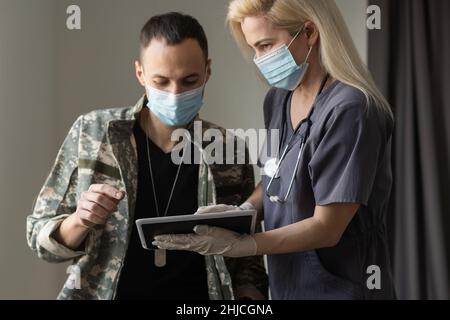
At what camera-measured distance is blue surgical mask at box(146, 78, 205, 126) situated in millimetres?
1347

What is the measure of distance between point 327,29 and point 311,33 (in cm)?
6

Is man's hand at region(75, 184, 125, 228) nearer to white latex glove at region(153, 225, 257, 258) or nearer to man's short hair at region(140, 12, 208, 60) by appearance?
white latex glove at region(153, 225, 257, 258)

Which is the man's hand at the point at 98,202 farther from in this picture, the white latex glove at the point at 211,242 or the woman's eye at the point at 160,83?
the woman's eye at the point at 160,83

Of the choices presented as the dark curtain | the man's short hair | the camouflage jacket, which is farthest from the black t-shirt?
the dark curtain

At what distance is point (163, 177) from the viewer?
139 centimetres

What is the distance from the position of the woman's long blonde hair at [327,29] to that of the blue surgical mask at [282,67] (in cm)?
5

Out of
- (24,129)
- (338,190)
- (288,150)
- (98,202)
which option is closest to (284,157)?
Result: (288,150)

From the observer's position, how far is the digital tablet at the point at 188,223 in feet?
3.68

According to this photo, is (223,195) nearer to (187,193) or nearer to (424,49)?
(187,193)

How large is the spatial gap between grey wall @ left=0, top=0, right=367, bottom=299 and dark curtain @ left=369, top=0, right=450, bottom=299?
0.14 meters

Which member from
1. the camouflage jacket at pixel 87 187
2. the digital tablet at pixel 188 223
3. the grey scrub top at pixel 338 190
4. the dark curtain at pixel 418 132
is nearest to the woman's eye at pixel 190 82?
the camouflage jacket at pixel 87 187
